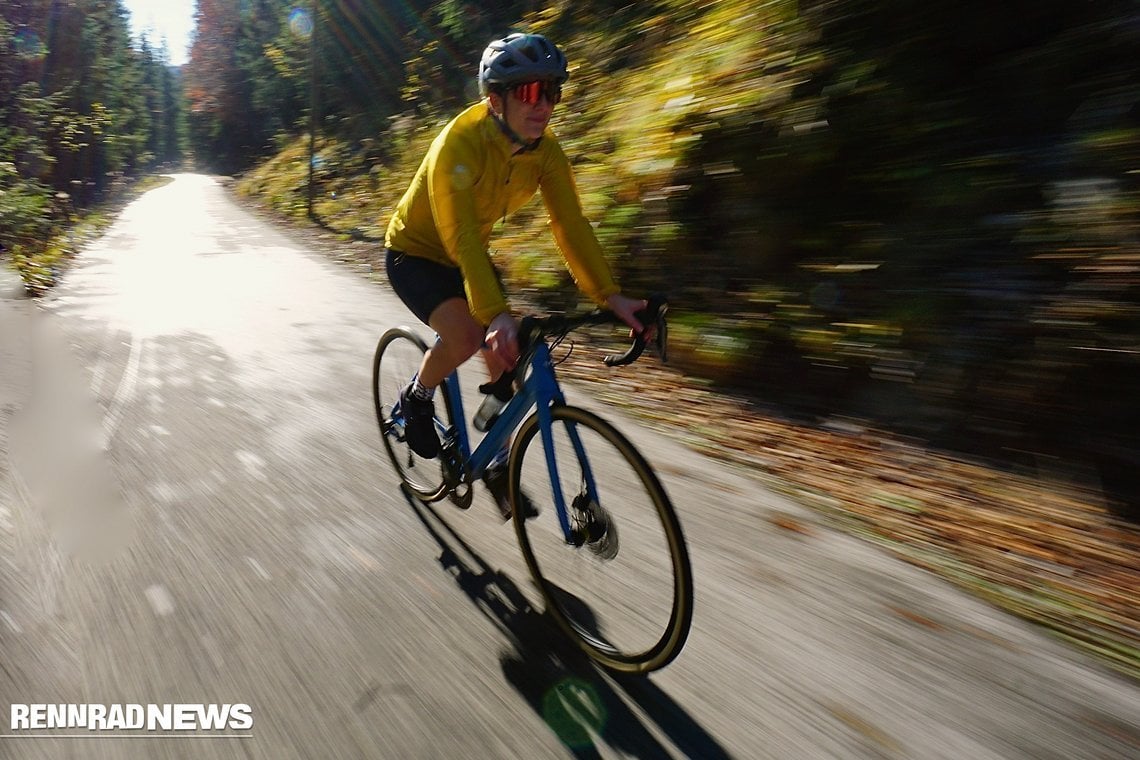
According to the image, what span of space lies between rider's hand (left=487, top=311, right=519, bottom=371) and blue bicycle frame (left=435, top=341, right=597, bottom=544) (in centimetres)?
20

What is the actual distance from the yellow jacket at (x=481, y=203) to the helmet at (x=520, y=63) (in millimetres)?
173

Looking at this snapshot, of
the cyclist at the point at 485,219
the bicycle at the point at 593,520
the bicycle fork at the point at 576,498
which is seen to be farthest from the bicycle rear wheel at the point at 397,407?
the bicycle fork at the point at 576,498

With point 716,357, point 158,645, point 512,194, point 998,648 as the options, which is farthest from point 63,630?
point 716,357

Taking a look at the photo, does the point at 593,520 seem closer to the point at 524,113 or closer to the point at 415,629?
the point at 415,629

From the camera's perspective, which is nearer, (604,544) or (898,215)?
(604,544)

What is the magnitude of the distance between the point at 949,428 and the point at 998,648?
1887 mm

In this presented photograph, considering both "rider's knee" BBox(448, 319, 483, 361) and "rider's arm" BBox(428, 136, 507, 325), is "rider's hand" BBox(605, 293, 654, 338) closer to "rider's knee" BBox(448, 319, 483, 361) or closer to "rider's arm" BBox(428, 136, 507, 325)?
"rider's arm" BBox(428, 136, 507, 325)

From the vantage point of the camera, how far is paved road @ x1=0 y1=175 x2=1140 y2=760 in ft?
7.77

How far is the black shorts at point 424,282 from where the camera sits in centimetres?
336

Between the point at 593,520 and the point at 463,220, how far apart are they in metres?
1.28

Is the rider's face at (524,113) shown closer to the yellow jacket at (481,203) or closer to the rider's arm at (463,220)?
the yellow jacket at (481,203)

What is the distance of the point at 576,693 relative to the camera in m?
2.59

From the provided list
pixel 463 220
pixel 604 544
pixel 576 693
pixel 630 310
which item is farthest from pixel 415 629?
pixel 463 220

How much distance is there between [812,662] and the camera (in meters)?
2.71
